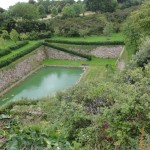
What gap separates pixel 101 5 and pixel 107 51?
891 inches

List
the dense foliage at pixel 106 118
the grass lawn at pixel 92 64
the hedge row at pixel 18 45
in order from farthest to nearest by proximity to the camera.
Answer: the hedge row at pixel 18 45
the grass lawn at pixel 92 64
the dense foliage at pixel 106 118

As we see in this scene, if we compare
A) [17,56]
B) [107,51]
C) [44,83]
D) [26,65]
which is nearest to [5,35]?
[17,56]

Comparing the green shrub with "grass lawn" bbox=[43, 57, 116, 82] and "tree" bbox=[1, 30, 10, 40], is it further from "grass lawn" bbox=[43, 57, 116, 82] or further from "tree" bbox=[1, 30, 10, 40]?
"grass lawn" bbox=[43, 57, 116, 82]

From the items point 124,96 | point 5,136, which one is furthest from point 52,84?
point 5,136

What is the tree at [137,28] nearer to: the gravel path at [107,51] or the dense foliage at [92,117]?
the dense foliage at [92,117]

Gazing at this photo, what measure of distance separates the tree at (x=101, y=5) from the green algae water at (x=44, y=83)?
25818 mm

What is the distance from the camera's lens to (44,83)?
104 ft

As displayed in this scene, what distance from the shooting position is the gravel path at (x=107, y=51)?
3766 centimetres

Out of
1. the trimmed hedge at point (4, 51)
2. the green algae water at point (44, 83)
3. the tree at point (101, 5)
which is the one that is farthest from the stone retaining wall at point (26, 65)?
the tree at point (101, 5)

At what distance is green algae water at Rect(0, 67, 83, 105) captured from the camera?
28.5 meters

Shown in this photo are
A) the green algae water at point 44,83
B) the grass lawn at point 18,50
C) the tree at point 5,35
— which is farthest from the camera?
the tree at point 5,35

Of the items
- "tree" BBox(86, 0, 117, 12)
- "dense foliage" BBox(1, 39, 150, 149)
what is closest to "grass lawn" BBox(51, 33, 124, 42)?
"tree" BBox(86, 0, 117, 12)

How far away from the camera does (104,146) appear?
1002cm

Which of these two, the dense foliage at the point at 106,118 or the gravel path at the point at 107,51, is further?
the gravel path at the point at 107,51
